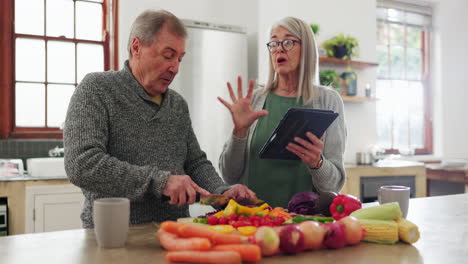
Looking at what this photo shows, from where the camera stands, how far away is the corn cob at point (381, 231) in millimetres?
1055

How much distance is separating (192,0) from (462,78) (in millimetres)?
3466

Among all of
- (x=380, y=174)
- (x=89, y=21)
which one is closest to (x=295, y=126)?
(x=380, y=174)

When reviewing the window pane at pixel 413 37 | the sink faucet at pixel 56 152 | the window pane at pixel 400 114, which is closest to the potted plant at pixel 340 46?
the window pane at pixel 400 114

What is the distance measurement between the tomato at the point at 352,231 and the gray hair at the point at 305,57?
0.87 metres

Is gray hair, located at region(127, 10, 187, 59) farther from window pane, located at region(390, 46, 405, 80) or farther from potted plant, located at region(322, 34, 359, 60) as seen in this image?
window pane, located at region(390, 46, 405, 80)

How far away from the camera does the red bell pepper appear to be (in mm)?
Answer: 1215

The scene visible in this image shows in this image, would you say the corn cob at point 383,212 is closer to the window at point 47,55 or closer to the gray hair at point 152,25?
the gray hair at point 152,25

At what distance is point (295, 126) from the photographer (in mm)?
1440

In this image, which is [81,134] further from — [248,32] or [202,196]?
[248,32]

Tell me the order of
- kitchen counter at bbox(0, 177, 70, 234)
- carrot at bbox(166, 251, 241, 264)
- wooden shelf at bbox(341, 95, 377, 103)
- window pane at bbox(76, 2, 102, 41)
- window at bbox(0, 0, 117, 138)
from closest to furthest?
carrot at bbox(166, 251, 241, 264)
kitchen counter at bbox(0, 177, 70, 234)
window at bbox(0, 0, 117, 138)
window pane at bbox(76, 2, 102, 41)
wooden shelf at bbox(341, 95, 377, 103)

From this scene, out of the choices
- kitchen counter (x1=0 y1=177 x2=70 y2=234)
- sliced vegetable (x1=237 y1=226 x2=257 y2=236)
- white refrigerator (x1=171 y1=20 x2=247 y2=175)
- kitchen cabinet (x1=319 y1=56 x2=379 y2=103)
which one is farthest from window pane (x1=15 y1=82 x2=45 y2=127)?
sliced vegetable (x1=237 y1=226 x2=257 y2=236)

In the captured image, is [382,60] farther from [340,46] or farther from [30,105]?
[30,105]

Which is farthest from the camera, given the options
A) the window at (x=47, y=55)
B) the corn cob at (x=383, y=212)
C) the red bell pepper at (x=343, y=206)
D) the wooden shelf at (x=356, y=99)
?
the wooden shelf at (x=356, y=99)

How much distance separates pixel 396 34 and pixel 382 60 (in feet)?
1.19
